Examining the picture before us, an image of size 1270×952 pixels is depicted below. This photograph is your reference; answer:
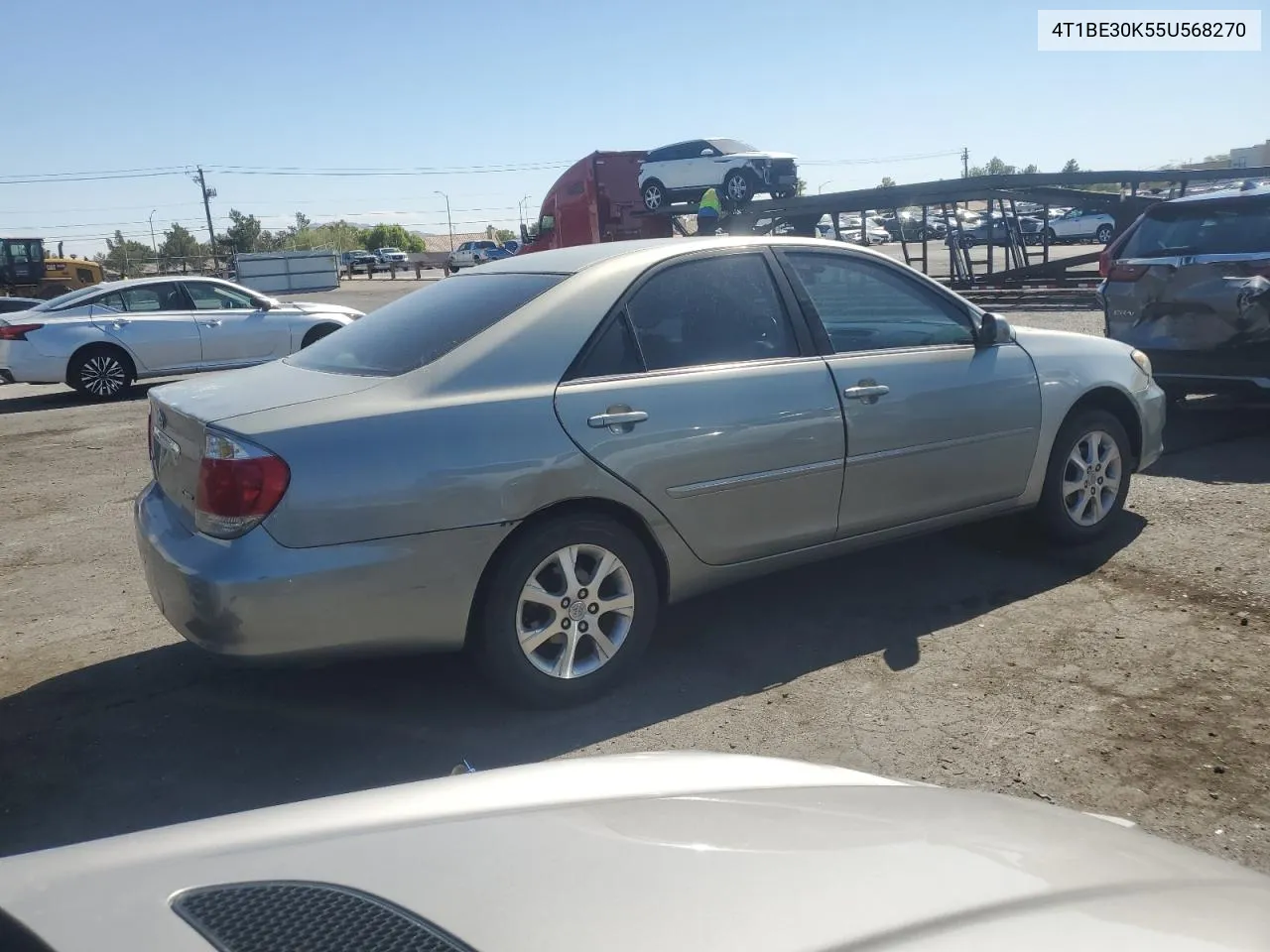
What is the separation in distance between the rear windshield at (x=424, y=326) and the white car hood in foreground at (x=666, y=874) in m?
2.36

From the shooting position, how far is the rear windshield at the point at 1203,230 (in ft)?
25.2

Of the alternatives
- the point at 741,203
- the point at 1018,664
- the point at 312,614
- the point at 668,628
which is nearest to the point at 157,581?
the point at 312,614

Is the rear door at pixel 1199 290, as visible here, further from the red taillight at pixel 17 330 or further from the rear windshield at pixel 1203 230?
the red taillight at pixel 17 330

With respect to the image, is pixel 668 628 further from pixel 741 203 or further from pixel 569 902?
pixel 741 203

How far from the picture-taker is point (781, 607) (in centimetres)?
502

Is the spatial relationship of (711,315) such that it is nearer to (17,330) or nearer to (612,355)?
(612,355)

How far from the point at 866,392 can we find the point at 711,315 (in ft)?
2.44

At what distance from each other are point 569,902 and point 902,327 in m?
4.01

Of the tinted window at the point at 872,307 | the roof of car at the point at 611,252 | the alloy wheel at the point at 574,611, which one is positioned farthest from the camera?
the tinted window at the point at 872,307

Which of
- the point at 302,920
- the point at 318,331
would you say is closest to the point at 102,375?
the point at 318,331

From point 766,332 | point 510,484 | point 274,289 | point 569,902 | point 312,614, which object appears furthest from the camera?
point 274,289

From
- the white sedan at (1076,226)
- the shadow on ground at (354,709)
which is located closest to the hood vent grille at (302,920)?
the shadow on ground at (354,709)

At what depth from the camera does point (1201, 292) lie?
7.66m

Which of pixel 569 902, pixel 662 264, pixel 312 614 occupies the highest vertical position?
pixel 662 264
